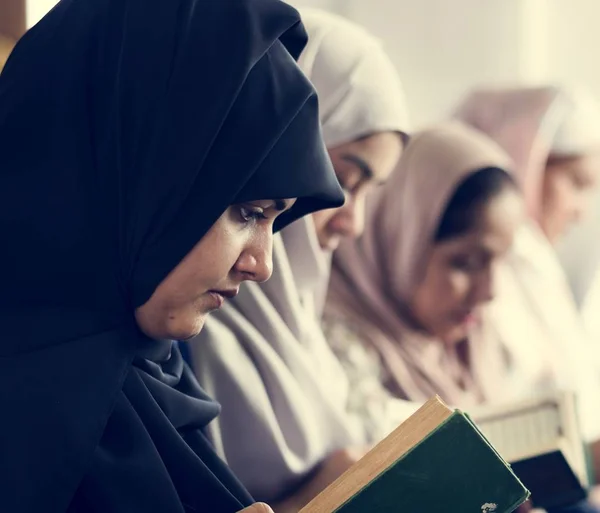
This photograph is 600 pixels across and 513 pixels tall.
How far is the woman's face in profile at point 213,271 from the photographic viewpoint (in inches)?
28.4

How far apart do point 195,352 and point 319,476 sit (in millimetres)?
235

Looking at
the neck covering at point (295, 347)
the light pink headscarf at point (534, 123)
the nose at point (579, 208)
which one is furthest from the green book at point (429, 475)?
the nose at point (579, 208)

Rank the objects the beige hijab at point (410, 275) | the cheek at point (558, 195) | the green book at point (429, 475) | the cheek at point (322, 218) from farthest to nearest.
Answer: the cheek at point (558, 195) → the beige hijab at point (410, 275) → the cheek at point (322, 218) → the green book at point (429, 475)

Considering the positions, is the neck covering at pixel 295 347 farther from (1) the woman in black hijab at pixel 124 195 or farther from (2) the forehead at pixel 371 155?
(1) the woman in black hijab at pixel 124 195

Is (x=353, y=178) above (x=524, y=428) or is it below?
above

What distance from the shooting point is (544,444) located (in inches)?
48.5

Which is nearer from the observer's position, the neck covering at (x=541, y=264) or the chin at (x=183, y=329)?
the chin at (x=183, y=329)

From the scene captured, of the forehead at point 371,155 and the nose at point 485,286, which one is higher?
the forehead at point 371,155

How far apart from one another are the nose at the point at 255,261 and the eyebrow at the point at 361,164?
43 cm

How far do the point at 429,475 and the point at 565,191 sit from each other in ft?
3.36

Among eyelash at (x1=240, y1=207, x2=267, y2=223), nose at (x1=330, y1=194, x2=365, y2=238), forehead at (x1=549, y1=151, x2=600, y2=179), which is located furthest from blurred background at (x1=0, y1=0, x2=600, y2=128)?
eyelash at (x1=240, y1=207, x2=267, y2=223)

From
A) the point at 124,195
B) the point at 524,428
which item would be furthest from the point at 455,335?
the point at 124,195

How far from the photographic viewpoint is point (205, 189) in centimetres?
71

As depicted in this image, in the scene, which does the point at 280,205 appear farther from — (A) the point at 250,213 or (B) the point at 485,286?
(B) the point at 485,286
